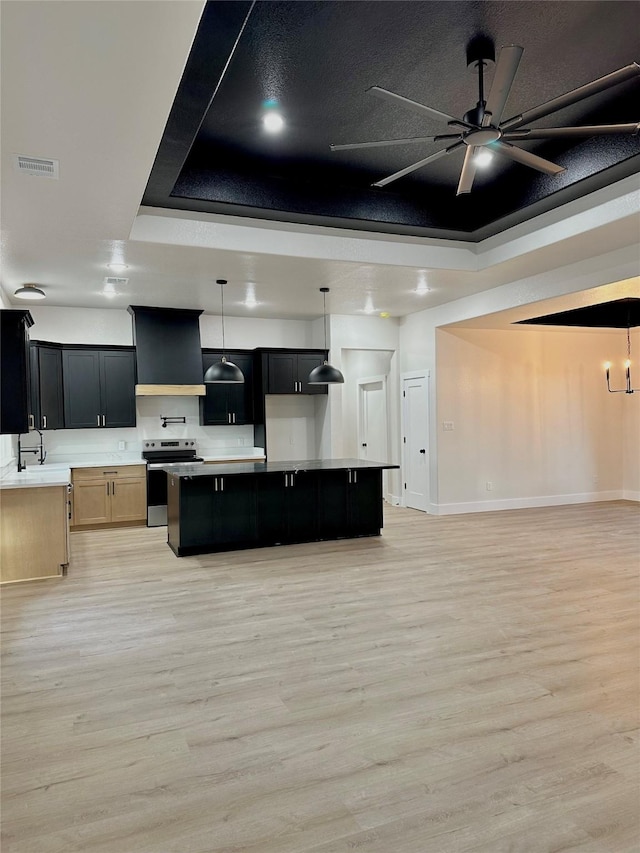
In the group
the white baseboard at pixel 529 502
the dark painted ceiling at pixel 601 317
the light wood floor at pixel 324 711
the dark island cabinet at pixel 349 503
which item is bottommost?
the light wood floor at pixel 324 711

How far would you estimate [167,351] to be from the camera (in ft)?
25.6

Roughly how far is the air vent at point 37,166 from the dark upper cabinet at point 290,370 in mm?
5056

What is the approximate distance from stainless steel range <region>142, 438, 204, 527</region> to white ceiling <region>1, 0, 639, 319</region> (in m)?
1.97

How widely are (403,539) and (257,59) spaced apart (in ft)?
16.3

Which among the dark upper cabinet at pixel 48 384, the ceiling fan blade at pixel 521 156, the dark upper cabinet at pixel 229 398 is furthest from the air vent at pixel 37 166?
the dark upper cabinet at pixel 229 398

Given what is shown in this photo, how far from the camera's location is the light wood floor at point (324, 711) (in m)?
2.00

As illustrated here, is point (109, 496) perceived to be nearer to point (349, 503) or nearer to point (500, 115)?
point (349, 503)

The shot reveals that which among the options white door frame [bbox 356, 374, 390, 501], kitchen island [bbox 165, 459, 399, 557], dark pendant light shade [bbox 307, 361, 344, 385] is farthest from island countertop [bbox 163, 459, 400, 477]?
white door frame [bbox 356, 374, 390, 501]

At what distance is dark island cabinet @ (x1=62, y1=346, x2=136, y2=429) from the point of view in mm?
7500

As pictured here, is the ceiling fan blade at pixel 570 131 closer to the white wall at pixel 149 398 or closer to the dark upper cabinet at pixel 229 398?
the dark upper cabinet at pixel 229 398

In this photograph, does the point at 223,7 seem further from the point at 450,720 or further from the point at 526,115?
the point at 450,720

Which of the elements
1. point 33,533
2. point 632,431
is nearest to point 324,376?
point 33,533

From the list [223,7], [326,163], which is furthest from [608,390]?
[223,7]

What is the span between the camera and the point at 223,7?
2.39m
